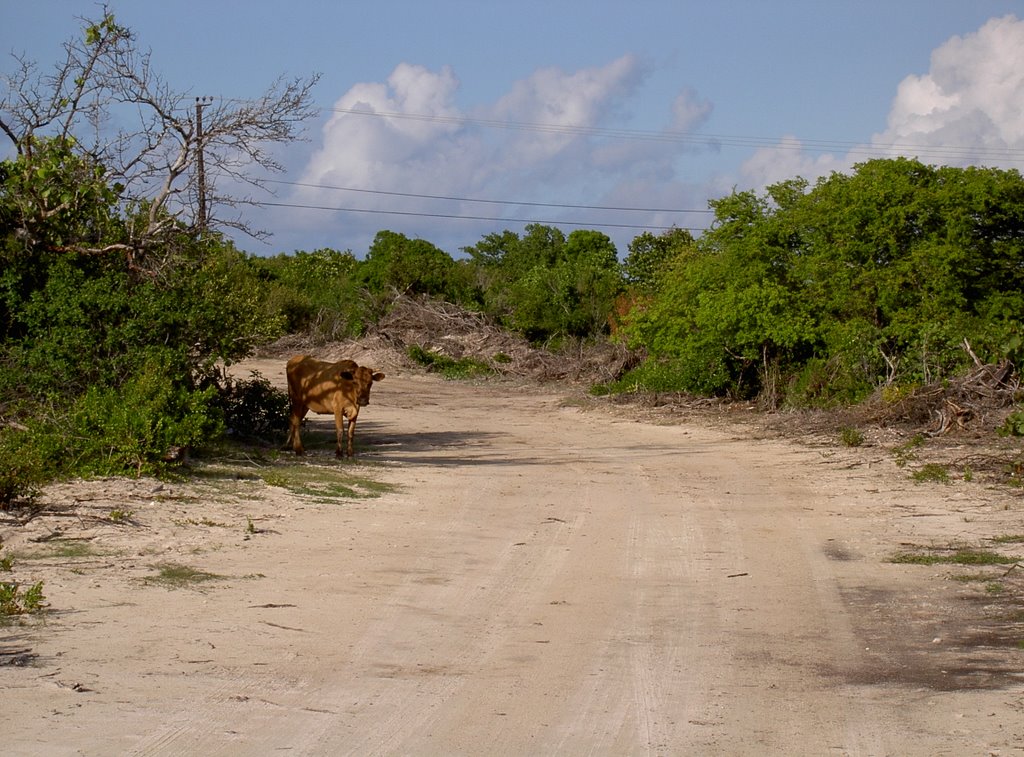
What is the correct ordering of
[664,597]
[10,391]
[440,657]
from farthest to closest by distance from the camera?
1. [10,391]
2. [664,597]
3. [440,657]

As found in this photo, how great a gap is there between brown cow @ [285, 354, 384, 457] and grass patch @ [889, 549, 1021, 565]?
8836 mm

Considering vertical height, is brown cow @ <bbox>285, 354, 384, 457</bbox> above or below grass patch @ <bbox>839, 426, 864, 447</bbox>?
above

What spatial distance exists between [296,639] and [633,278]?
3756 cm

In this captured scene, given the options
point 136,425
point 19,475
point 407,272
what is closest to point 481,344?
point 407,272

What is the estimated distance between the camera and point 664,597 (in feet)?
30.6

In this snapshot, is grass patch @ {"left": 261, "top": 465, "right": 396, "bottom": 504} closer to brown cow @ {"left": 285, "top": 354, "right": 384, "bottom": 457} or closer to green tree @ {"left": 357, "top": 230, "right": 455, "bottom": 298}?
brown cow @ {"left": 285, "top": 354, "right": 384, "bottom": 457}

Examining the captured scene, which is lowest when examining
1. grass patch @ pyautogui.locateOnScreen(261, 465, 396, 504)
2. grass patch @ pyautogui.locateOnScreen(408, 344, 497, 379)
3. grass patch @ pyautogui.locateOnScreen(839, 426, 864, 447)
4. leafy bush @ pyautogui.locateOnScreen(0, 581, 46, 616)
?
leafy bush @ pyautogui.locateOnScreen(0, 581, 46, 616)

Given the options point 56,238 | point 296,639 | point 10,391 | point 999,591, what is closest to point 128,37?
point 56,238

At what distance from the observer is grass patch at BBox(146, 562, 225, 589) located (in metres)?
8.88

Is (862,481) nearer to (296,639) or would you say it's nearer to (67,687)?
(296,639)

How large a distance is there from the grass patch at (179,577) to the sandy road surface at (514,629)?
0.44 feet

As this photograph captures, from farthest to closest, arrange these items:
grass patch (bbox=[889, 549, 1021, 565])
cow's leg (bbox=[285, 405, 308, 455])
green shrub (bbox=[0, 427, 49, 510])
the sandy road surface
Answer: cow's leg (bbox=[285, 405, 308, 455]) → grass patch (bbox=[889, 549, 1021, 565]) → green shrub (bbox=[0, 427, 49, 510]) → the sandy road surface

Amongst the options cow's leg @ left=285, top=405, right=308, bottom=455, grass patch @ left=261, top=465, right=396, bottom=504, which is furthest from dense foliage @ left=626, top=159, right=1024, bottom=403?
grass patch @ left=261, top=465, right=396, bottom=504

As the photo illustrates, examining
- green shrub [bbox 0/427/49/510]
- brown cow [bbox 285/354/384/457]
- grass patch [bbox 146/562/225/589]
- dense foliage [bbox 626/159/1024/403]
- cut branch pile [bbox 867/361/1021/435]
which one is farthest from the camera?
dense foliage [bbox 626/159/1024/403]
